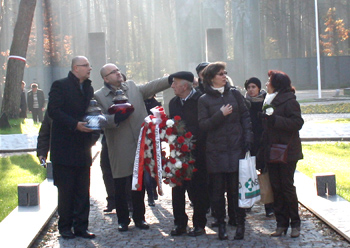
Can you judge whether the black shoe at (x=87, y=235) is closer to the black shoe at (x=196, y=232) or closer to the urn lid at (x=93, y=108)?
the black shoe at (x=196, y=232)

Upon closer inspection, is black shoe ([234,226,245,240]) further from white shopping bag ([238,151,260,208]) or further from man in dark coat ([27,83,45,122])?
man in dark coat ([27,83,45,122])

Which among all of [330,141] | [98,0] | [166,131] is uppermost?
[98,0]

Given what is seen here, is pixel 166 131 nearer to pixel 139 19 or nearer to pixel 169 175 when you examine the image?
pixel 169 175

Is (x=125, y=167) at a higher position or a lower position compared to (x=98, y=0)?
lower

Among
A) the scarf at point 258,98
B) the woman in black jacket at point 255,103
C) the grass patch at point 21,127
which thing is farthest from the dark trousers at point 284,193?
the grass patch at point 21,127

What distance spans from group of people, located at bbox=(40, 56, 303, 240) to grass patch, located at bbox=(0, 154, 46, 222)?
1730mm

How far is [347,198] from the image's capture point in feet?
27.2

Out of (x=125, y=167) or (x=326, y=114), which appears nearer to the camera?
(x=125, y=167)

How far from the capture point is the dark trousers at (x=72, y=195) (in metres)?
6.79

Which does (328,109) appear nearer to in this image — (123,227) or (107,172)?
(107,172)

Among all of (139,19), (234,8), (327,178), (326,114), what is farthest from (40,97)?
(139,19)

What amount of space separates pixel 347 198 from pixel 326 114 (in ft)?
64.0

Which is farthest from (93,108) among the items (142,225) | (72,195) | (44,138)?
(142,225)

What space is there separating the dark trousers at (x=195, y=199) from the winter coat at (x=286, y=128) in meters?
0.80
